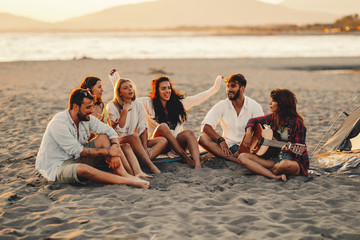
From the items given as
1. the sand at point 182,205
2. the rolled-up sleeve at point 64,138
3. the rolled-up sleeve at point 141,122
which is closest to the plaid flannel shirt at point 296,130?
the sand at point 182,205

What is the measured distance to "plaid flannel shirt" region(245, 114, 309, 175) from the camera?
496 centimetres

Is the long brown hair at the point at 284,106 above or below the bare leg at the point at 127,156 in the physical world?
above

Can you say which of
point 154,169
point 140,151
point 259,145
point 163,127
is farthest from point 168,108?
point 259,145

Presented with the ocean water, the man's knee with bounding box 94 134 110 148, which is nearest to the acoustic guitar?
the man's knee with bounding box 94 134 110 148

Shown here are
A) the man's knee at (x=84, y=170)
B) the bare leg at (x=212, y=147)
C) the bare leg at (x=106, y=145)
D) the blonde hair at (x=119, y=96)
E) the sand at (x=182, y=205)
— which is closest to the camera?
the sand at (x=182, y=205)

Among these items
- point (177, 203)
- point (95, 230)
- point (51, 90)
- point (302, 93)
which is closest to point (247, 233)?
point (177, 203)

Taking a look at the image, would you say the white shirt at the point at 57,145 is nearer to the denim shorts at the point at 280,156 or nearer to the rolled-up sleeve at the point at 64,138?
the rolled-up sleeve at the point at 64,138

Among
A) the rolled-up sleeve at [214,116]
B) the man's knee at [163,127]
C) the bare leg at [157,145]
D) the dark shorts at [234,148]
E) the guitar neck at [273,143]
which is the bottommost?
the dark shorts at [234,148]

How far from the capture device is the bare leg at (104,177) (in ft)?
15.0

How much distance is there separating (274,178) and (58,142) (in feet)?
8.98

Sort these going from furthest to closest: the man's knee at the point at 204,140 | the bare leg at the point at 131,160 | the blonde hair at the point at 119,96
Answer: the man's knee at the point at 204,140, the blonde hair at the point at 119,96, the bare leg at the point at 131,160

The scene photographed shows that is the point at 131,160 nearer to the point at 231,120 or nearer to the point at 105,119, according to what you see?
the point at 105,119

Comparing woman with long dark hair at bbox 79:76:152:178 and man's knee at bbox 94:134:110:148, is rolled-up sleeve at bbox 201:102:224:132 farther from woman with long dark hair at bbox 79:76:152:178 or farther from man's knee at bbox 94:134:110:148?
man's knee at bbox 94:134:110:148

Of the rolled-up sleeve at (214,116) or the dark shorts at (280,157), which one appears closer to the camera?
the dark shorts at (280,157)
